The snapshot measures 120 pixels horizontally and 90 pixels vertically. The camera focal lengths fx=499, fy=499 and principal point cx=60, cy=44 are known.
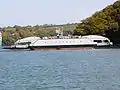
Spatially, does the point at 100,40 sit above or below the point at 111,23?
below

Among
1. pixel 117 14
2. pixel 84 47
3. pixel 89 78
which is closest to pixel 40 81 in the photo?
pixel 89 78

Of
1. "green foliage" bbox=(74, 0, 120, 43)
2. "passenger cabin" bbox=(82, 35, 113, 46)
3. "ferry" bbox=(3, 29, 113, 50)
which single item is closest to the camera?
"ferry" bbox=(3, 29, 113, 50)

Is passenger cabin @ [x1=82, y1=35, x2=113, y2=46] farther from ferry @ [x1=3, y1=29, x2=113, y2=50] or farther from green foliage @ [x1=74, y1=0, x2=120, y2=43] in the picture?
green foliage @ [x1=74, y1=0, x2=120, y2=43]

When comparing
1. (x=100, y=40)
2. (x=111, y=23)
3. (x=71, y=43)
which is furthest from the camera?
(x=111, y=23)

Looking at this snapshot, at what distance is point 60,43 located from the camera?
181250mm

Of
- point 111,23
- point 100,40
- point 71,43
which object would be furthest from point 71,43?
point 111,23

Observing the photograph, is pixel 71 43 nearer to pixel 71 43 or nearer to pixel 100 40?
pixel 71 43

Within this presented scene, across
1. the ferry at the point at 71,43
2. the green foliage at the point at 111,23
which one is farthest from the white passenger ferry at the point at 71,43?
the green foliage at the point at 111,23

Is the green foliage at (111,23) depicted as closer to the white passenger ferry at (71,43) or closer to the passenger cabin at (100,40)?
the passenger cabin at (100,40)

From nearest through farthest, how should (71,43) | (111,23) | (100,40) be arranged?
(71,43)
(100,40)
(111,23)

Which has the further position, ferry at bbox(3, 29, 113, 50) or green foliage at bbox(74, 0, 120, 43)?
green foliage at bbox(74, 0, 120, 43)

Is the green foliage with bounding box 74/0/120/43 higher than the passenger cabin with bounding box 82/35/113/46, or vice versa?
the green foliage with bounding box 74/0/120/43

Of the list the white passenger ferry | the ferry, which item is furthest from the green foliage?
the white passenger ferry

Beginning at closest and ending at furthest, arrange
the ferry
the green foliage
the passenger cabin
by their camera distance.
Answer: the ferry < the passenger cabin < the green foliage
